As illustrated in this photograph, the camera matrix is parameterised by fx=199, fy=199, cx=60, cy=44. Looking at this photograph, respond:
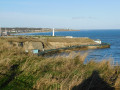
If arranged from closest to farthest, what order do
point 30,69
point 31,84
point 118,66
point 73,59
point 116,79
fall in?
point 31,84 < point 116,79 < point 30,69 < point 118,66 < point 73,59

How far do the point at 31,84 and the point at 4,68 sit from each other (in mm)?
1609

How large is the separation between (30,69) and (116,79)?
330 cm

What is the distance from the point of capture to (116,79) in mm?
7355

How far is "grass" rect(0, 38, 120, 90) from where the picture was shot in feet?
21.4

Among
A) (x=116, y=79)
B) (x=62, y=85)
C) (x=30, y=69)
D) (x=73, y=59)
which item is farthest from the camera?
(x=73, y=59)

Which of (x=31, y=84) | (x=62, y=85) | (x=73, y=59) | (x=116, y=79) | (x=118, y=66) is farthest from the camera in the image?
(x=73, y=59)

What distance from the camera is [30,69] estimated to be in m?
7.83

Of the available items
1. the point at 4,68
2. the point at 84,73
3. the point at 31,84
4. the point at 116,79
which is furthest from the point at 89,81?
the point at 4,68

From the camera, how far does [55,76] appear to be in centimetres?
720

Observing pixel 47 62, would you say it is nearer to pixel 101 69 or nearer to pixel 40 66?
pixel 40 66

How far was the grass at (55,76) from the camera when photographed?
21.4 feet

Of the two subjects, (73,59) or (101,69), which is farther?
(73,59)

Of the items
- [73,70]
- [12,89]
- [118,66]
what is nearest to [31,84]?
[12,89]

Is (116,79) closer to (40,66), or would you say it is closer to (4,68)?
(40,66)
